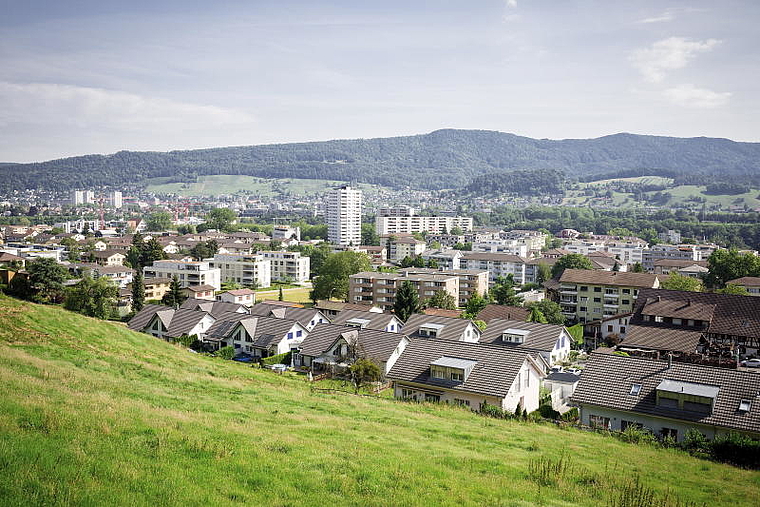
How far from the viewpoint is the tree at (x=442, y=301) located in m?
54.2

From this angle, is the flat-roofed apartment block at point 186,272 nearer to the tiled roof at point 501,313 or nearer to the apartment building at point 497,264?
the tiled roof at point 501,313

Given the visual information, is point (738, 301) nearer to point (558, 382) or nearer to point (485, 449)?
point (558, 382)

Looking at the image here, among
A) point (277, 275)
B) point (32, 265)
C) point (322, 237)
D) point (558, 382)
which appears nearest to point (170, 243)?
point (277, 275)

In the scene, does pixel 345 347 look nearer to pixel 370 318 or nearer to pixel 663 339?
pixel 370 318

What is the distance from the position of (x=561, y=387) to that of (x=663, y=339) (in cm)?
1239

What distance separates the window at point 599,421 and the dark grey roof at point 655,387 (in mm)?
509

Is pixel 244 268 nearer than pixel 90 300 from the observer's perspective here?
No

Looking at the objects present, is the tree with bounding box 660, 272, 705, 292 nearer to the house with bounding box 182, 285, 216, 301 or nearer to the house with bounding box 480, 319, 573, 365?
the house with bounding box 480, 319, 573, 365

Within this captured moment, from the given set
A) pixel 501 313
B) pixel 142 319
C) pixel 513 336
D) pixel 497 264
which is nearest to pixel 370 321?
pixel 513 336

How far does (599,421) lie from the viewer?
67.1ft

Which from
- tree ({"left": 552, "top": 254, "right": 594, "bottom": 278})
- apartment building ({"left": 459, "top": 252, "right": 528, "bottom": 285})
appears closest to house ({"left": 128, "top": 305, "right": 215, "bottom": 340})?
tree ({"left": 552, "top": 254, "right": 594, "bottom": 278})

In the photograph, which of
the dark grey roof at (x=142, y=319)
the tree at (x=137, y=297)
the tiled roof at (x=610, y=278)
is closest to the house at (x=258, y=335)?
the dark grey roof at (x=142, y=319)

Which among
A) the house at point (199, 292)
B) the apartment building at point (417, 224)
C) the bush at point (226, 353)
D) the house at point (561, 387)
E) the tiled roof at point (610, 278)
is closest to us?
the house at point (561, 387)

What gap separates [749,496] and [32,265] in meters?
52.5
